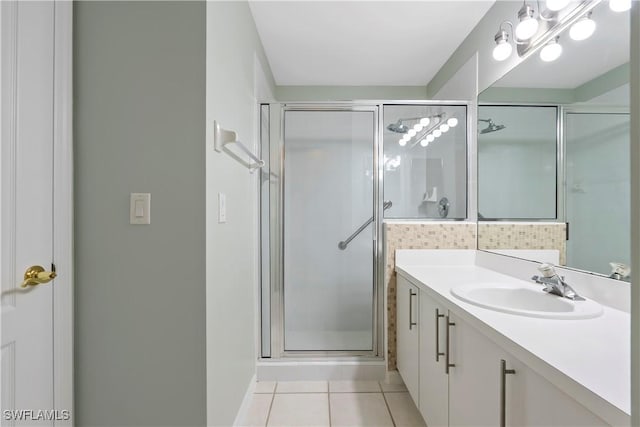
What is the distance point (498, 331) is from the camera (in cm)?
93

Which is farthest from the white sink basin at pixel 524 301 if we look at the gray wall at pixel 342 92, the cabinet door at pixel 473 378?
the gray wall at pixel 342 92

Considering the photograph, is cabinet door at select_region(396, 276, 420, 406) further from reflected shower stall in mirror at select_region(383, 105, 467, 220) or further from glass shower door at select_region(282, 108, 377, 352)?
reflected shower stall in mirror at select_region(383, 105, 467, 220)

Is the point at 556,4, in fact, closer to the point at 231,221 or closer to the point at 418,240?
the point at 418,240

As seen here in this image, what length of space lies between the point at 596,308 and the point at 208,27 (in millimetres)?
1721

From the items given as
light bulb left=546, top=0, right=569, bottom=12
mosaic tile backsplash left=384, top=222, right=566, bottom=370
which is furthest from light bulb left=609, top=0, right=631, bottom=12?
mosaic tile backsplash left=384, top=222, right=566, bottom=370

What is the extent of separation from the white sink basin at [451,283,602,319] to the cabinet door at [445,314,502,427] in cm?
13

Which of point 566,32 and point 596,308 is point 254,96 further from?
point 596,308

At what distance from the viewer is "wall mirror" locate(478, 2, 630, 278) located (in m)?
1.16

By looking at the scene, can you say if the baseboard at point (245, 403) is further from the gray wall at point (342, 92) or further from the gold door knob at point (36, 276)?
the gray wall at point (342, 92)

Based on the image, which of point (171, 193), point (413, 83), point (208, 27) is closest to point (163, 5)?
point (208, 27)

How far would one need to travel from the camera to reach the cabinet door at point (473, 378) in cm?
98

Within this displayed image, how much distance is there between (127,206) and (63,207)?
198 mm

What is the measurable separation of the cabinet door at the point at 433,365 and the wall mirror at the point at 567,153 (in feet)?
2.02
